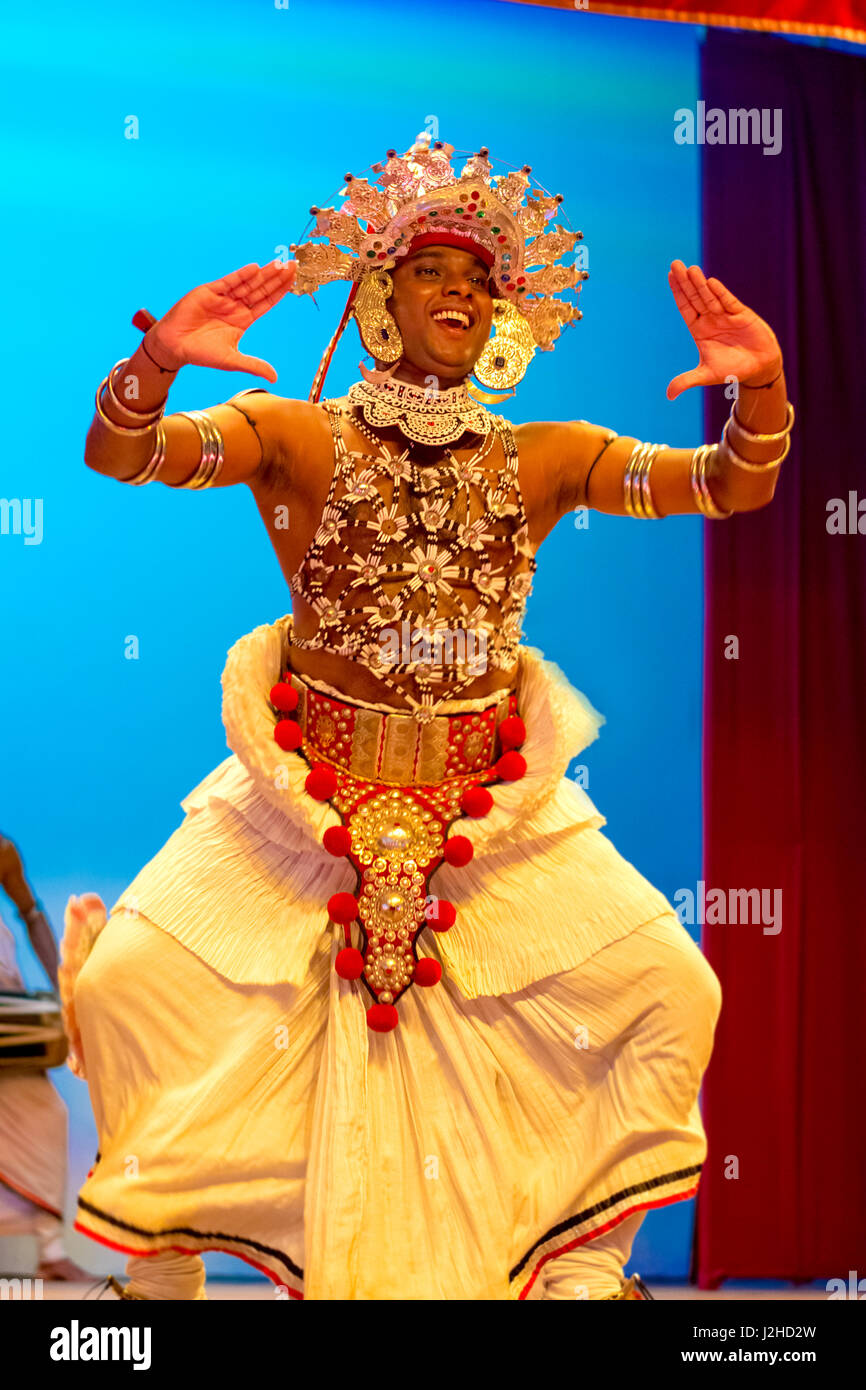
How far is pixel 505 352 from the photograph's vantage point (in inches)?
119

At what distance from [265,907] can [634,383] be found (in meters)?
2.04

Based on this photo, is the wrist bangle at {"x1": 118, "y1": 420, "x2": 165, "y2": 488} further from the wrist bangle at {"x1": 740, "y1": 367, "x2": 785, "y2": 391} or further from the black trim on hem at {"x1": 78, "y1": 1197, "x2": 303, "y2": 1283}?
the black trim on hem at {"x1": 78, "y1": 1197, "x2": 303, "y2": 1283}

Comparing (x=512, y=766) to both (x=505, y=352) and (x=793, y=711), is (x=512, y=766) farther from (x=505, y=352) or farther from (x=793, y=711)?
(x=793, y=711)

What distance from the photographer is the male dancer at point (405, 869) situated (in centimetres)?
269

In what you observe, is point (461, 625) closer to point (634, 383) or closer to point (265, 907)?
point (265, 907)

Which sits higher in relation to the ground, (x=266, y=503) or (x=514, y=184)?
(x=514, y=184)

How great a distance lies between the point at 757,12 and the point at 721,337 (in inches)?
61.8

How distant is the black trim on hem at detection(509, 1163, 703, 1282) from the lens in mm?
2703

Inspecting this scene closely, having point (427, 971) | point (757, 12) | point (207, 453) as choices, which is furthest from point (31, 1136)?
point (757, 12)

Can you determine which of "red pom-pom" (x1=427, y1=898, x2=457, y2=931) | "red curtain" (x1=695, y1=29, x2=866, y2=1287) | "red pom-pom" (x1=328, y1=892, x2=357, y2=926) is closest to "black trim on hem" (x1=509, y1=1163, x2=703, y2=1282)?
"red pom-pom" (x1=427, y1=898, x2=457, y2=931)
